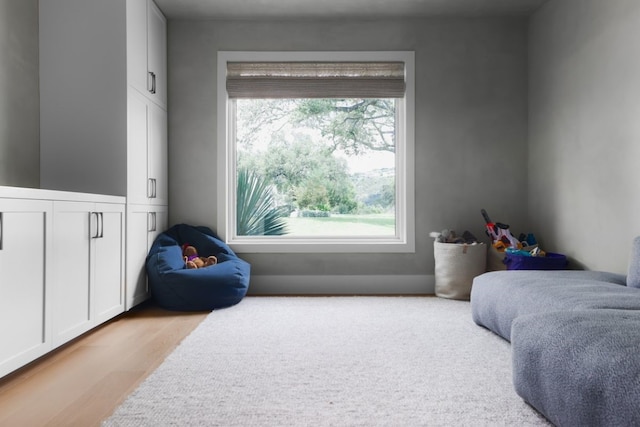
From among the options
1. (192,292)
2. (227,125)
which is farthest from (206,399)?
(227,125)

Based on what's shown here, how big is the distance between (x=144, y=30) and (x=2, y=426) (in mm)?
2840

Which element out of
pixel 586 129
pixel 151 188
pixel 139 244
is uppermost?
pixel 586 129

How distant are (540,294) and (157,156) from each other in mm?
2942

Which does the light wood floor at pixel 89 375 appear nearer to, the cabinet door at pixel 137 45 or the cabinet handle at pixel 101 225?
the cabinet handle at pixel 101 225

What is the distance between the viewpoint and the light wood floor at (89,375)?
5.47 feet

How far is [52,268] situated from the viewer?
7.29 feet

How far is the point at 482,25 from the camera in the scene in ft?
13.3

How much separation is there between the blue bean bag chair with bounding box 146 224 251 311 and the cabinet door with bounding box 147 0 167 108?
1.21m

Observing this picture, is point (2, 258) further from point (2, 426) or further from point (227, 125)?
point (227, 125)

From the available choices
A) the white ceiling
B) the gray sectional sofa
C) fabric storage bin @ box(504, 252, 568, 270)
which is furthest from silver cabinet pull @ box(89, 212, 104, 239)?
fabric storage bin @ box(504, 252, 568, 270)

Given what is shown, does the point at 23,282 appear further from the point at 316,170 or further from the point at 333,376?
the point at 316,170

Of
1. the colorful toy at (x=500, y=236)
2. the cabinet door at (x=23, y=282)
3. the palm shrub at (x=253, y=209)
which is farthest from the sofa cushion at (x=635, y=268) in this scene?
the cabinet door at (x=23, y=282)

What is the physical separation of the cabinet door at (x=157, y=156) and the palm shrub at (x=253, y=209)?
644 mm

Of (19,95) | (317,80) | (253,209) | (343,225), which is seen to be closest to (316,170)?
(343,225)
